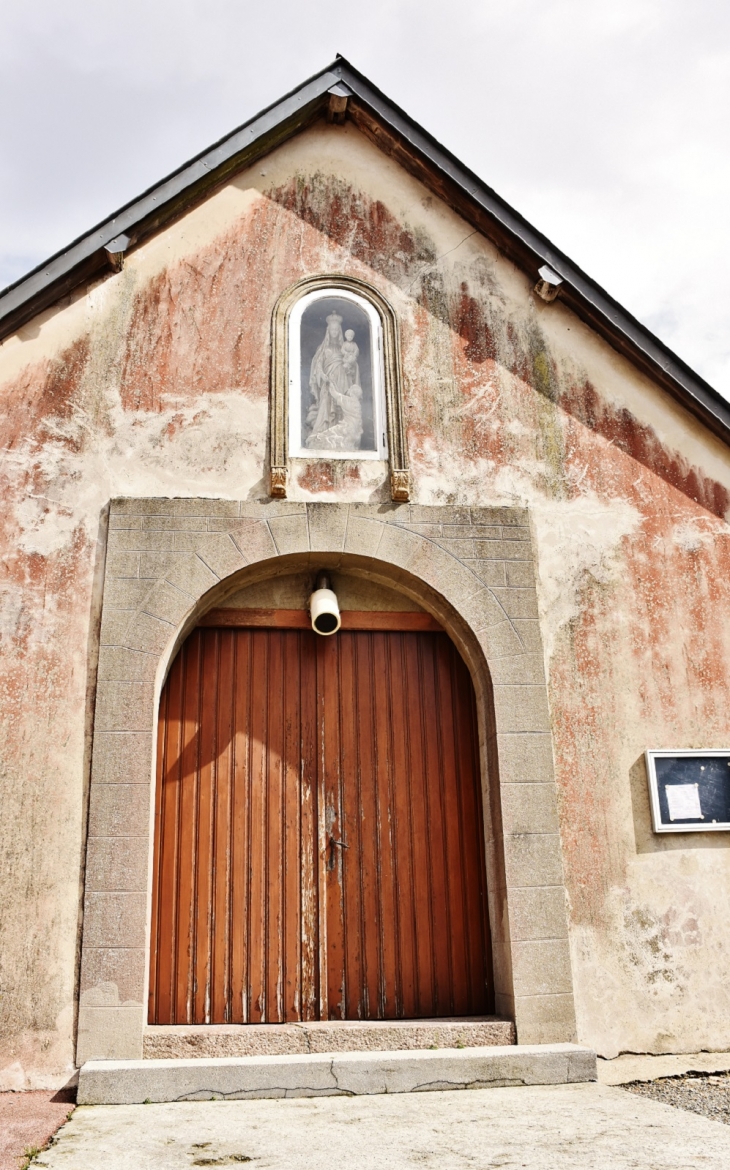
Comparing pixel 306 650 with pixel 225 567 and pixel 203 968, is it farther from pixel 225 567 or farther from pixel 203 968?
pixel 203 968

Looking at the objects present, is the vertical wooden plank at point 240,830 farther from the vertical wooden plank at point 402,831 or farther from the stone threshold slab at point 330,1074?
the vertical wooden plank at point 402,831

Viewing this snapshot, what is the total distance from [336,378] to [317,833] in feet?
10.9

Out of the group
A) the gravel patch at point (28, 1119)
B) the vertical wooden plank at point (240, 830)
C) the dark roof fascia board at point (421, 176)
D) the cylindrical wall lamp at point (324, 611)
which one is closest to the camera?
the gravel patch at point (28, 1119)

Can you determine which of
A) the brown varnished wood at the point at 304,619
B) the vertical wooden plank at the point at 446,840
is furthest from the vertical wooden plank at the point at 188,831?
the vertical wooden plank at the point at 446,840

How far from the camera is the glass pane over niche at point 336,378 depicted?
23.2ft

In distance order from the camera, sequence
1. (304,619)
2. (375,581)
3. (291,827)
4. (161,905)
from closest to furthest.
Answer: (161,905) → (291,827) → (304,619) → (375,581)

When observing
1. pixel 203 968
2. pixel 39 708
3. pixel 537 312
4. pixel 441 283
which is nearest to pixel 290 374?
pixel 441 283

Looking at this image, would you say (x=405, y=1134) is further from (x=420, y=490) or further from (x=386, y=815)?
(x=420, y=490)

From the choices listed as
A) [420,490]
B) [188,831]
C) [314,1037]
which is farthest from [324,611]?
[314,1037]

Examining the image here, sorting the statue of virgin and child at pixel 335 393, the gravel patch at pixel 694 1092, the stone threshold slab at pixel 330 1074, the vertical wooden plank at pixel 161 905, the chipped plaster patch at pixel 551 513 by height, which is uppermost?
the statue of virgin and child at pixel 335 393

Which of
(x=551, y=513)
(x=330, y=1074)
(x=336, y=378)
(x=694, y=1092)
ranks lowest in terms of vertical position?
(x=694, y=1092)

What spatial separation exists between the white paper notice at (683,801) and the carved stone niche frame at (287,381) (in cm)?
269

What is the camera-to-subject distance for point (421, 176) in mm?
7855

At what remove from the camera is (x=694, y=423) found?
745cm
